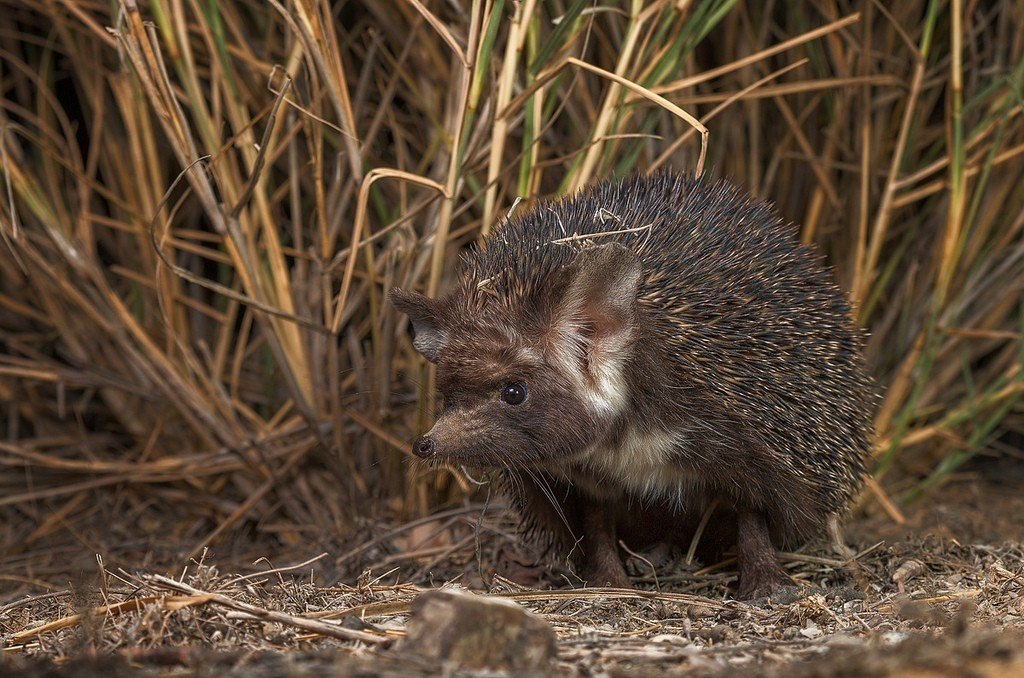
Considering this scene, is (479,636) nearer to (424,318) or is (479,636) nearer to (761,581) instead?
(424,318)

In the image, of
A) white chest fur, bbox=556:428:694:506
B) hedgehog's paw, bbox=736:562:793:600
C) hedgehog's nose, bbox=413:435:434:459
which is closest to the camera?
hedgehog's nose, bbox=413:435:434:459

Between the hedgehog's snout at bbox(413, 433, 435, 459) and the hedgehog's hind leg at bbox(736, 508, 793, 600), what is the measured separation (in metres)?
1.16

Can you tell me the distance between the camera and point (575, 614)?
3.47m

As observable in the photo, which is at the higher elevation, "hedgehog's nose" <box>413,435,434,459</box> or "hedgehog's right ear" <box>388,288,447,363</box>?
"hedgehog's right ear" <box>388,288,447,363</box>

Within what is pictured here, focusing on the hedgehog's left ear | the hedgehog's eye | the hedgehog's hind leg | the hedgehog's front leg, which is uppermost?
the hedgehog's left ear

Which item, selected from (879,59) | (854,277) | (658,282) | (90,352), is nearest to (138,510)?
(90,352)

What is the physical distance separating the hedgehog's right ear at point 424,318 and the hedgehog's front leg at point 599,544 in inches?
32.6

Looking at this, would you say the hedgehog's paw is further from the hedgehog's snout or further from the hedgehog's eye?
the hedgehog's snout

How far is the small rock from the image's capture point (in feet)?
8.53

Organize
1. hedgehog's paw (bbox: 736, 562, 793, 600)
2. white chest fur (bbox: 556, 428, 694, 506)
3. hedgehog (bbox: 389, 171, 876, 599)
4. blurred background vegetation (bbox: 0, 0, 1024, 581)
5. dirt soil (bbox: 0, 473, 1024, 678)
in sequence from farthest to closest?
blurred background vegetation (bbox: 0, 0, 1024, 581)
hedgehog's paw (bbox: 736, 562, 793, 600)
white chest fur (bbox: 556, 428, 694, 506)
hedgehog (bbox: 389, 171, 876, 599)
dirt soil (bbox: 0, 473, 1024, 678)

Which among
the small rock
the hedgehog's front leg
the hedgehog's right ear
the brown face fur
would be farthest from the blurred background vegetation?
the small rock

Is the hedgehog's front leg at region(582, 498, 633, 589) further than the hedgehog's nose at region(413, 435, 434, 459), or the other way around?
the hedgehog's front leg at region(582, 498, 633, 589)

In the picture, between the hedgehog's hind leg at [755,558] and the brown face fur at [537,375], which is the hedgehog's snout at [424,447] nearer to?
the brown face fur at [537,375]

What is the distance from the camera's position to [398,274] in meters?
4.82
